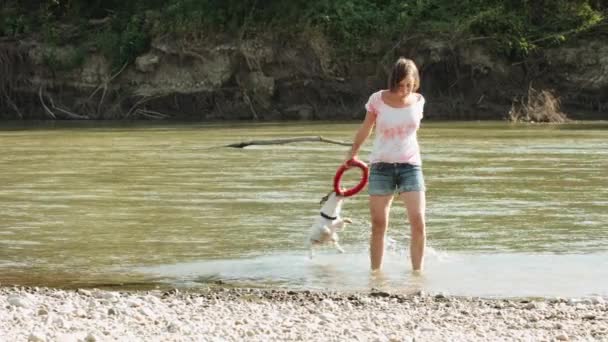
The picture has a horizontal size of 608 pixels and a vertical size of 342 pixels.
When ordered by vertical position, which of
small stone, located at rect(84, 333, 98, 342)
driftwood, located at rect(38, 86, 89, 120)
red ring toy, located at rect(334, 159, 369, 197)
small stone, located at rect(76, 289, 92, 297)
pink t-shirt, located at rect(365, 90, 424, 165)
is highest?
pink t-shirt, located at rect(365, 90, 424, 165)

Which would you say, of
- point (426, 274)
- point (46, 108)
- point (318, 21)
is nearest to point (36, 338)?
point (426, 274)

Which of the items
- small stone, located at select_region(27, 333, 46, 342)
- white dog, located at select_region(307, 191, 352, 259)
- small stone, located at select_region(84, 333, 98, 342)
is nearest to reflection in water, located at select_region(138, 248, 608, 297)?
white dog, located at select_region(307, 191, 352, 259)

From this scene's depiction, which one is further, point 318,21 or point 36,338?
point 318,21

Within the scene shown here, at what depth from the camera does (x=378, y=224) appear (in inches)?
396

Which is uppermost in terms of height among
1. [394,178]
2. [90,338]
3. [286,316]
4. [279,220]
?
[394,178]

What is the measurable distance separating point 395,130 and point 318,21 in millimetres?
35383

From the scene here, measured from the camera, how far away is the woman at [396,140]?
956 centimetres

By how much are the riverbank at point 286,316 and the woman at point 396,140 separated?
929 millimetres

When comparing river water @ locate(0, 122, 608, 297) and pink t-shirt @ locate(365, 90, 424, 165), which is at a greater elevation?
pink t-shirt @ locate(365, 90, 424, 165)

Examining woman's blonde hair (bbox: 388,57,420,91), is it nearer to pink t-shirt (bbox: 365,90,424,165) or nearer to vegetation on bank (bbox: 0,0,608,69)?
pink t-shirt (bbox: 365,90,424,165)

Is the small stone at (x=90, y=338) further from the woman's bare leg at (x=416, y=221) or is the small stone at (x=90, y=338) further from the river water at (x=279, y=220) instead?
the woman's bare leg at (x=416, y=221)

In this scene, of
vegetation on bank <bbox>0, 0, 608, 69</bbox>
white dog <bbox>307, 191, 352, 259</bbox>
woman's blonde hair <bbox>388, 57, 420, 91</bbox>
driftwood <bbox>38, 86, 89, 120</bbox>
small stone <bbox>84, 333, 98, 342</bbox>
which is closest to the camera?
small stone <bbox>84, 333, 98, 342</bbox>

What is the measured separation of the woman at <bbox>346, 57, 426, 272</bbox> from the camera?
9562mm

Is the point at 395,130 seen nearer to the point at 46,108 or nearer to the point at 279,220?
the point at 279,220
